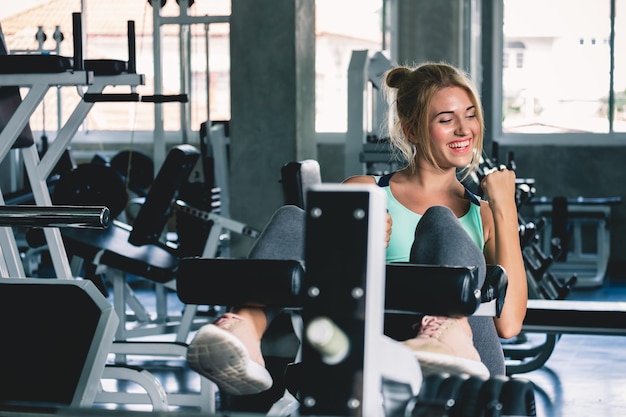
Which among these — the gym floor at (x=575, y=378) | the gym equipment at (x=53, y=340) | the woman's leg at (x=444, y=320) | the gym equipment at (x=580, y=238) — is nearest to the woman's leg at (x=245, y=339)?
the woman's leg at (x=444, y=320)

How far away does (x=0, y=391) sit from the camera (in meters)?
2.08

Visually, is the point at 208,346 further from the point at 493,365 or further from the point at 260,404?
the point at 260,404

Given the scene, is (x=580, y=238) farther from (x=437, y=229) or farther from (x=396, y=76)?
(x=437, y=229)

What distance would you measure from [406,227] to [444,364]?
624mm

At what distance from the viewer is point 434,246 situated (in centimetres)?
149

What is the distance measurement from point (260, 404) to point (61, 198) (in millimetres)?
1808

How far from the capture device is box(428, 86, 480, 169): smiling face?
6.10 ft

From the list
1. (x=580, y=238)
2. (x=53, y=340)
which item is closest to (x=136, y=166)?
(x=580, y=238)

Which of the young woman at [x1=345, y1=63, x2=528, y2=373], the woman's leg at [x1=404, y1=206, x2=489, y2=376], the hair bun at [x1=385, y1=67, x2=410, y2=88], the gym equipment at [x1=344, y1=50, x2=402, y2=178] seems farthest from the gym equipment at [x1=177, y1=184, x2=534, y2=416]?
the gym equipment at [x1=344, y1=50, x2=402, y2=178]

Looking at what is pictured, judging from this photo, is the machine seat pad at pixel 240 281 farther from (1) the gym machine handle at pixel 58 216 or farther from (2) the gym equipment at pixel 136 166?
(2) the gym equipment at pixel 136 166

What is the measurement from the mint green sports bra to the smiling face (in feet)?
0.41

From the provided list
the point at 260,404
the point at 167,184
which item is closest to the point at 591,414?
the point at 260,404

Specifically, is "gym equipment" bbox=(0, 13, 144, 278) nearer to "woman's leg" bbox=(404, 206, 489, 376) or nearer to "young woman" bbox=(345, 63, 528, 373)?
"young woman" bbox=(345, 63, 528, 373)

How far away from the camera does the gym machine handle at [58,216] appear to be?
145cm
